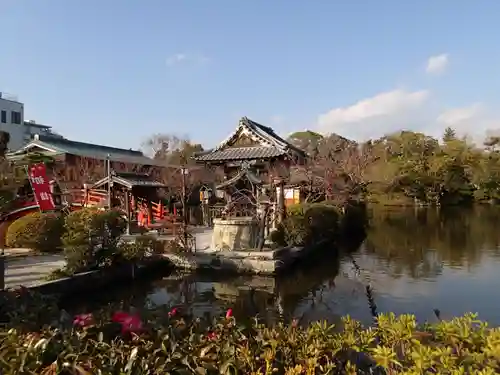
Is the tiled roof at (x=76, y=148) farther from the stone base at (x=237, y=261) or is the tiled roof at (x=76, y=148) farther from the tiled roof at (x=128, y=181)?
the stone base at (x=237, y=261)

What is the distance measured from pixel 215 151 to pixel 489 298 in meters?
18.0

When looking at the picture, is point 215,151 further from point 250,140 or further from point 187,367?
point 187,367

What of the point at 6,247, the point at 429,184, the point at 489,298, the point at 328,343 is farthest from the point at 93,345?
the point at 429,184

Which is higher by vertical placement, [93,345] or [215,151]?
[215,151]

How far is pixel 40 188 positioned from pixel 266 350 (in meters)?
15.2

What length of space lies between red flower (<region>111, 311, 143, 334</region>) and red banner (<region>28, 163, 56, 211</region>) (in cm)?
1373

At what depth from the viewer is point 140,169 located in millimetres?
35844

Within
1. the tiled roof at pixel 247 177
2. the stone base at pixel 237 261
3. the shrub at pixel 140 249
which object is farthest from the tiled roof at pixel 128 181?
the stone base at pixel 237 261

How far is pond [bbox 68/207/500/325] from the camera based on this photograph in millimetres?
10211

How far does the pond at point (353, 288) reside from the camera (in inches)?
402

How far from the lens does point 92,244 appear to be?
38.6 feet

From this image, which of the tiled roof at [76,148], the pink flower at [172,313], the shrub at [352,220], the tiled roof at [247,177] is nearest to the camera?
the pink flower at [172,313]

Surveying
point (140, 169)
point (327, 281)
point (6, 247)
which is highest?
point (140, 169)

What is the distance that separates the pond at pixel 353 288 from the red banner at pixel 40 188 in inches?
242
